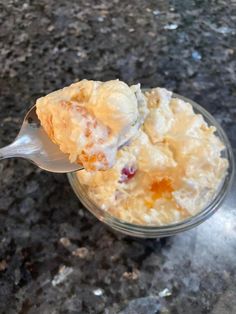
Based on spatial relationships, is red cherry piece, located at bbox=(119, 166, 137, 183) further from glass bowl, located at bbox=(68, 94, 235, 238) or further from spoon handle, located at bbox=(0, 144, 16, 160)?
spoon handle, located at bbox=(0, 144, 16, 160)

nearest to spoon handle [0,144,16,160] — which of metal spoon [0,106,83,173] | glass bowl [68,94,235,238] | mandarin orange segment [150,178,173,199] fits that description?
metal spoon [0,106,83,173]

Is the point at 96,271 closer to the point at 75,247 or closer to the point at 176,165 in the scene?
the point at 75,247

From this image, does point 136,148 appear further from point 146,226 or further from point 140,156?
point 146,226

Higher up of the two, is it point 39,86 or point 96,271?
point 39,86

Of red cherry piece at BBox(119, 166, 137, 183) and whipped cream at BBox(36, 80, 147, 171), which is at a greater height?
whipped cream at BBox(36, 80, 147, 171)

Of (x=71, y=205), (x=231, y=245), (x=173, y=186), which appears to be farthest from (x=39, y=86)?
(x=231, y=245)

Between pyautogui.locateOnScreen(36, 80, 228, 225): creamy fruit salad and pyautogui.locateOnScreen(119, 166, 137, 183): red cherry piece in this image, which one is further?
pyautogui.locateOnScreen(119, 166, 137, 183): red cherry piece
